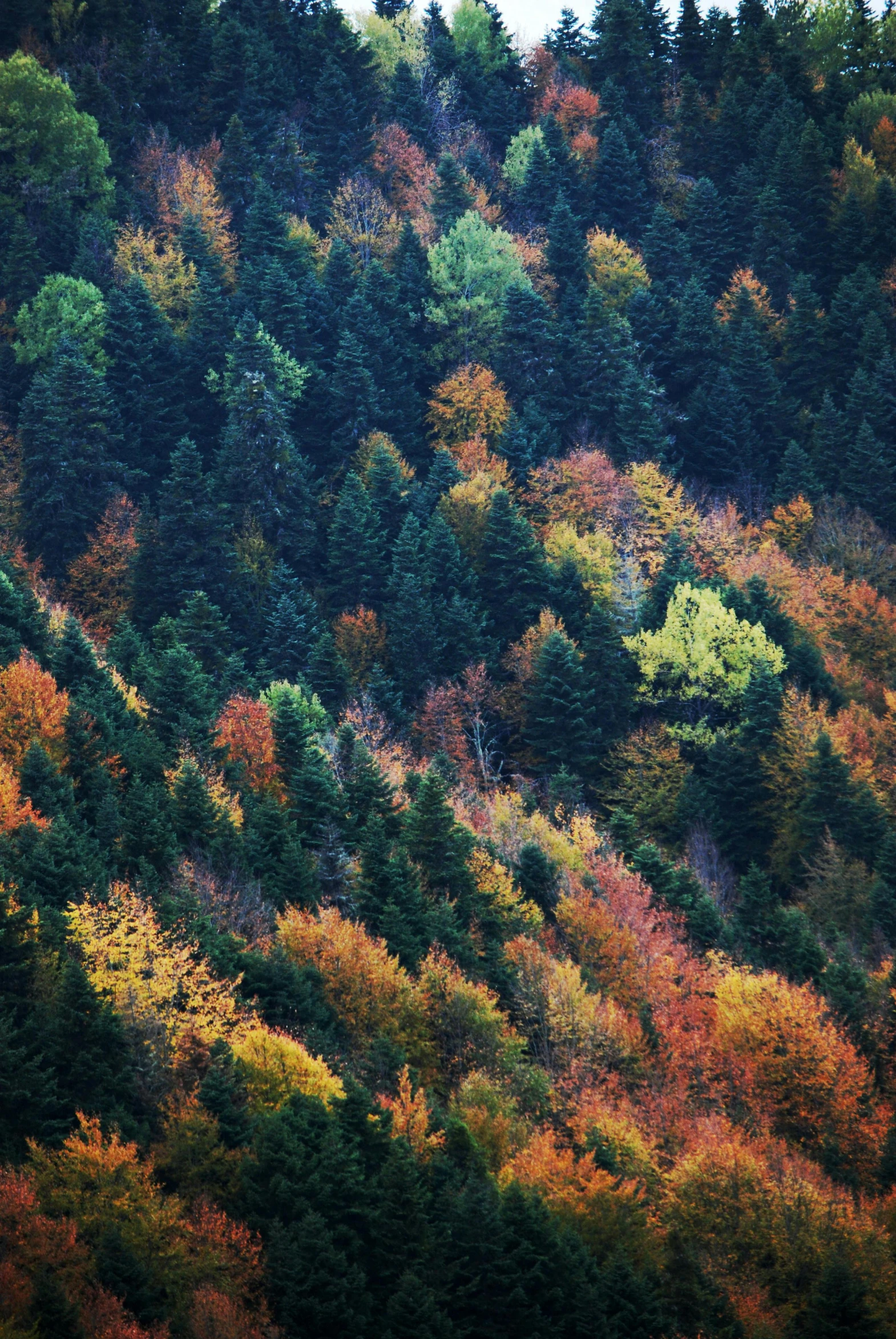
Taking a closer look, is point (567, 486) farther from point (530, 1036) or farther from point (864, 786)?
point (530, 1036)

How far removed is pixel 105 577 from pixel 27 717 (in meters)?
20.4

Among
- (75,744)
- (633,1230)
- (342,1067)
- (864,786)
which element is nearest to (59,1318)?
(342,1067)

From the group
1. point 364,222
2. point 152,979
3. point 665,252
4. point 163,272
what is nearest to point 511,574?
point 163,272

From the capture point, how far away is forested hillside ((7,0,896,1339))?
4416 centimetres

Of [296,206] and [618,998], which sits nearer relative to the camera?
[618,998]

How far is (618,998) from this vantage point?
60.3 meters

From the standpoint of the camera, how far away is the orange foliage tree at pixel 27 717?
6022 centimetres

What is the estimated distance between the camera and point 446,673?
78250 millimetres

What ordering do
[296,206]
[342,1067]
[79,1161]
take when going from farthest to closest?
1. [296,206]
2. [342,1067]
3. [79,1161]

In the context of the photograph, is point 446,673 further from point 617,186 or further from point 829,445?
point 617,186

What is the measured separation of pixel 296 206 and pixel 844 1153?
76492mm

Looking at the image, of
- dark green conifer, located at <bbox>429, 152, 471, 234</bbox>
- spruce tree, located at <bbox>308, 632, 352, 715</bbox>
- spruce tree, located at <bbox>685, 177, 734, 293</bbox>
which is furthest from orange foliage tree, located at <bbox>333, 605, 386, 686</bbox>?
spruce tree, located at <bbox>685, 177, 734, 293</bbox>

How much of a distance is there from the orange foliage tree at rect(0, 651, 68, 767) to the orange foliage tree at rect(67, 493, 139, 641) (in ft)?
52.3

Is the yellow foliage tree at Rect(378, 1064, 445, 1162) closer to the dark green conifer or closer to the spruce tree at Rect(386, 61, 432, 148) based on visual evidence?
the dark green conifer
